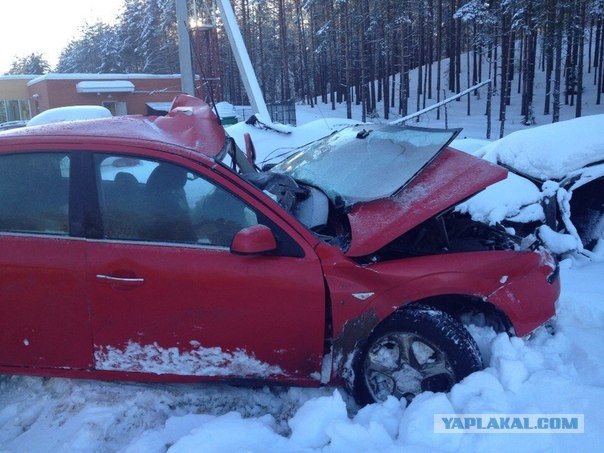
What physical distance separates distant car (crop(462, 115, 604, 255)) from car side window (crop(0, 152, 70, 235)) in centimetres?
359

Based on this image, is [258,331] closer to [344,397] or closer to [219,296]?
[219,296]

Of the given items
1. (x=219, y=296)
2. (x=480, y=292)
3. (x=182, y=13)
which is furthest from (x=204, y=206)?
(x=182, y=13)

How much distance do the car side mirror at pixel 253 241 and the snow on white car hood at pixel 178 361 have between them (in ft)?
1.81

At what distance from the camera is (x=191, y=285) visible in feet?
9.04

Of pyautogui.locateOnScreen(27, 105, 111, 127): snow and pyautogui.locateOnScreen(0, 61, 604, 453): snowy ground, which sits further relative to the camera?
pyautogui.locateOnScreen(27, 105, 111, 127): snow

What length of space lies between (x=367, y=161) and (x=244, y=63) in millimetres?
15813

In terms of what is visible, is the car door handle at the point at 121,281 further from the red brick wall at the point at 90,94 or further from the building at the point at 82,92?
the red brick wall at the point at 90,94

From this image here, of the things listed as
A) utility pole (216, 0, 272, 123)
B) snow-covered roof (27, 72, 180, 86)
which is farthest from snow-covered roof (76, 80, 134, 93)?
utility pole (216, 0, 272, 123)

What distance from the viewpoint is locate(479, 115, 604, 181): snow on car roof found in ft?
17.4

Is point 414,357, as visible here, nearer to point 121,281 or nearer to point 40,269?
point 121,281

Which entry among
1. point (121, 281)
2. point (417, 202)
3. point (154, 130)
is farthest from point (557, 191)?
point (121, 281)

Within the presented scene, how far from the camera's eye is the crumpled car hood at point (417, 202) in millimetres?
2914

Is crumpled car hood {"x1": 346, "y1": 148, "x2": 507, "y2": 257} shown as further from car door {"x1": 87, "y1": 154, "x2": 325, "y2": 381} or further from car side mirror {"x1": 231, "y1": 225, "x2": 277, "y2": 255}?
car side mirror {"x1": 231, "y1": 225, "x2": 277, "y2": 255}

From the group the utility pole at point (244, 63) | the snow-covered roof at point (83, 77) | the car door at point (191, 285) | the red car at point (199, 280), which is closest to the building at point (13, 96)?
the snow-covered roof at point (83, 77)
